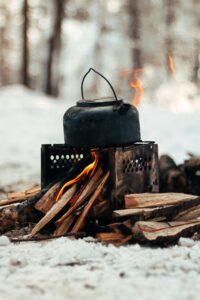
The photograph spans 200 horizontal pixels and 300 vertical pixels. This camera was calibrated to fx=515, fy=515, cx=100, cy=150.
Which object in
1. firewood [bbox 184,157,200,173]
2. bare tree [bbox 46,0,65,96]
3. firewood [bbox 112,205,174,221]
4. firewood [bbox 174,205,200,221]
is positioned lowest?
firewood [bbox 174,205,200,221]

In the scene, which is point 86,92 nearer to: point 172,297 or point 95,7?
point 95,7

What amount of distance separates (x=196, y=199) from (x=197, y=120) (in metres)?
9.10

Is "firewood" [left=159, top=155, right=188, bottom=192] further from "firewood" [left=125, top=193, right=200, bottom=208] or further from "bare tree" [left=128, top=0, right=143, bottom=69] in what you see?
"bare tree" [left=128, top=0, right=143, bottom=69]

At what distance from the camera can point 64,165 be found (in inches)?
260

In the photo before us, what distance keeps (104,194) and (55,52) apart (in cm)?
1855

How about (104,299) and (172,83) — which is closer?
(104,299)

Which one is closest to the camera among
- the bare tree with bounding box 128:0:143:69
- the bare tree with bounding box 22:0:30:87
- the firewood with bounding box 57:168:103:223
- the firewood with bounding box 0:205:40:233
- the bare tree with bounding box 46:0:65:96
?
the firewood with bounding box 57:168:103:223

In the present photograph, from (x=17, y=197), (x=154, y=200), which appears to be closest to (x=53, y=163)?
(x=17, y=197)

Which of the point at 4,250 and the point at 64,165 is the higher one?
the point at 64,165

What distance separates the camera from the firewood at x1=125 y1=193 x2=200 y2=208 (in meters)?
5.56

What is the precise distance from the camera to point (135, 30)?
2856 cm

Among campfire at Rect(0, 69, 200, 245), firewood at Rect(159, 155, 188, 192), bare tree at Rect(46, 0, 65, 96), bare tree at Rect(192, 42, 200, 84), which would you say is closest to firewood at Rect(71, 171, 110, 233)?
campfire at Rect(0, 69, 200, 245)

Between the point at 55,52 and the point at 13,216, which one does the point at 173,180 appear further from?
the point at 55,52

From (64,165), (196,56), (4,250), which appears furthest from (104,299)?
(196,56)
